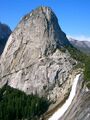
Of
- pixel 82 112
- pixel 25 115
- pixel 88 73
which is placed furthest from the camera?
pixel 25 115

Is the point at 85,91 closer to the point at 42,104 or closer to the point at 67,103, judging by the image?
the point at 67,103

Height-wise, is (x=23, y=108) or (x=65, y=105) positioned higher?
(x=23, y=108)

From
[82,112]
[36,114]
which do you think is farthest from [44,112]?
[82,112]

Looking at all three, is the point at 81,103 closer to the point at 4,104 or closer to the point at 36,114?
the point at 36,114

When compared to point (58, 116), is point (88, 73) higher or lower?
higher

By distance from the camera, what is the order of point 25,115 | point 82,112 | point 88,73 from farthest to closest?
point 25,115
point 88,73
point 82,112

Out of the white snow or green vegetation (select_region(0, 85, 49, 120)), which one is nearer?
the white snow

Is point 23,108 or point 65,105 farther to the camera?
point 23,108

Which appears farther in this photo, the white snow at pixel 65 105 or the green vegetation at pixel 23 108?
the green vegetation at pixel 23 108

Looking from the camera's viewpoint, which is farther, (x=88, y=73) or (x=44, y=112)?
(x=44, y=112)

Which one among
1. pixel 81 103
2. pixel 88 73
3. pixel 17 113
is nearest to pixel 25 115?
pixel 17 113
